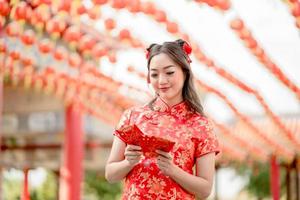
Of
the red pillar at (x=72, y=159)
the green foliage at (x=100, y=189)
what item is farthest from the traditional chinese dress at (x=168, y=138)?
the green foliage at (x=100, y=189)

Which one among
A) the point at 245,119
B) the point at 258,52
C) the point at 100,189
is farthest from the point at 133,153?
the point at 100,189

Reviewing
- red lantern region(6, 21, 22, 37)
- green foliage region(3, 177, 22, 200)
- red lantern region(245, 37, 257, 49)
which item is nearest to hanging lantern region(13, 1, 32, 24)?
red lantern region(6, 21, 22, 37)

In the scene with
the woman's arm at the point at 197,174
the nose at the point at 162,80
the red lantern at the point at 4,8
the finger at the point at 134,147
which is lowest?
the woman's arm at the point at 197,174

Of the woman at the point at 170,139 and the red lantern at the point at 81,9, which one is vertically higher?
the red lantern at the point at 81,9

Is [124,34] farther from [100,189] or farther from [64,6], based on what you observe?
[100,189]

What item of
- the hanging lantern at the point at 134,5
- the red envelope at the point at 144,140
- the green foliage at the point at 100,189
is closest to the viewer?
the red envelope at the point at 144,140

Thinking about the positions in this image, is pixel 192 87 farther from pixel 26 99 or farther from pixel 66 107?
pixel 26 99

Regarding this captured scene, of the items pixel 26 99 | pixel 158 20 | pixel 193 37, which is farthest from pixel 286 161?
pixel 158 20

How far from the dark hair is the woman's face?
19 millimetres

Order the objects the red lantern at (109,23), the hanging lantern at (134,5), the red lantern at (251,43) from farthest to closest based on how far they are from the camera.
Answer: the red lantern at (251,43)
the red lantern at (109,23)
the hanging lantern at (134,5)

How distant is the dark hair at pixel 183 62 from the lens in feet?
8.73

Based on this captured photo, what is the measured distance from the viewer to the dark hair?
266 centimetres

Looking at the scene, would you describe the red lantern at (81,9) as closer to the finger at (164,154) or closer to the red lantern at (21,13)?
the red lantern at (21,13)

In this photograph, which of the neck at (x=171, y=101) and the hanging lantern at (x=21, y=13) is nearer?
the neck at (x=171, y=101)
